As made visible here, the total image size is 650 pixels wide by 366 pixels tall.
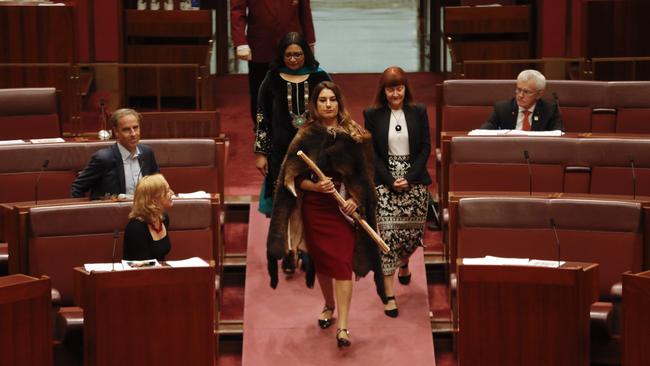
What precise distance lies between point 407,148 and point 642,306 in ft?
4.97

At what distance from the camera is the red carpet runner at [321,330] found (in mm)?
5789

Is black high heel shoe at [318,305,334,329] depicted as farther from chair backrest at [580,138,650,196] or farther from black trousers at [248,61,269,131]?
black trousers at [248,61,269,131]

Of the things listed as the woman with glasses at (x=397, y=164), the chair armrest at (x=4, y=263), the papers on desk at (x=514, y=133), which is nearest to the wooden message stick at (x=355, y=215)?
the woman with glasses at (x=397, y=164)

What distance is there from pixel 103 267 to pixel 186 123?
181 centimetres

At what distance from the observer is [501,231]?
5727mm

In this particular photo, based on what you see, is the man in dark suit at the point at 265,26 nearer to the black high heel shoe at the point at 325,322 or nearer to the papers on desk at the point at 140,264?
the black high heel shoe at the point at 325,322

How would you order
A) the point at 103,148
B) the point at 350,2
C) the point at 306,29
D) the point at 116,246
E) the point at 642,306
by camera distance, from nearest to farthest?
the point at 642,306
the point at 116,246
the point at 103,148
the point at 306,29
the point at 350,2

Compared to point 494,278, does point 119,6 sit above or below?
above

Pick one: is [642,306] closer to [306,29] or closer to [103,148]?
[103,148]

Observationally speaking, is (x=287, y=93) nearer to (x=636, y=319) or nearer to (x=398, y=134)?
(x=398, y=134)

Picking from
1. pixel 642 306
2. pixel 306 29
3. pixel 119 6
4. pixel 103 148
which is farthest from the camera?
pixel 119 6

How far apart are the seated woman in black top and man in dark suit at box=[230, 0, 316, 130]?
6.81 ft

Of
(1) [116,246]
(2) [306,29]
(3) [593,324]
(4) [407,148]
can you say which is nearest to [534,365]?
(3) [593,324]

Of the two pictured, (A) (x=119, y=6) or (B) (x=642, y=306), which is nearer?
(B) (x=642, y=306)
